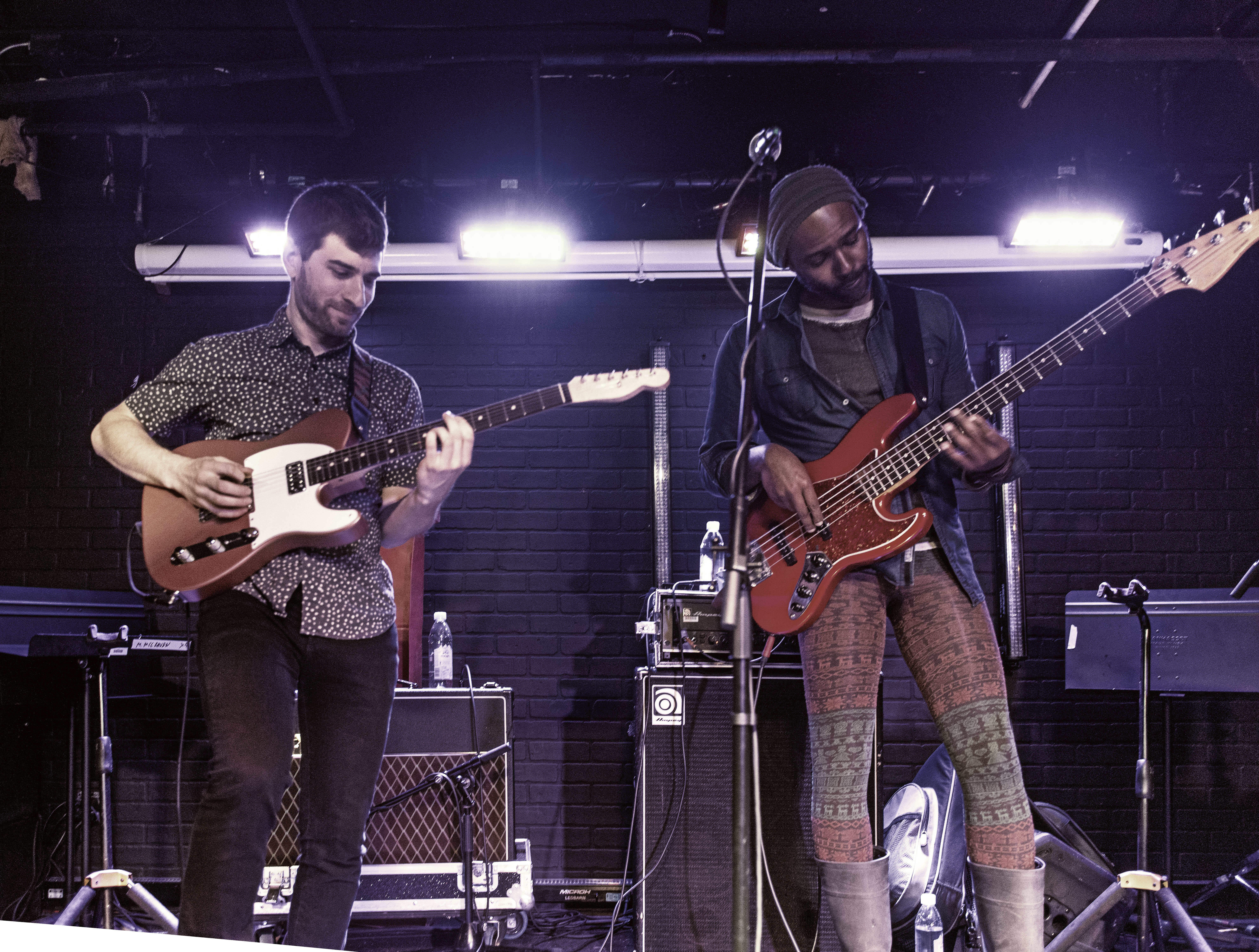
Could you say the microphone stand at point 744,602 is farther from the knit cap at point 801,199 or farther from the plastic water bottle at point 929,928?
the plastic water bottle at point 929,928

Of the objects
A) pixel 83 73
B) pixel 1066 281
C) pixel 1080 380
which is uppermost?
pixel 83 73

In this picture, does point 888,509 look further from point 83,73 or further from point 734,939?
point 83,73

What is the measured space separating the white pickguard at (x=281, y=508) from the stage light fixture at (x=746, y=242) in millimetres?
2693

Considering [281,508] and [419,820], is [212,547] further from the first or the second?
[419,820]

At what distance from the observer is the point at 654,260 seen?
15.7 feet

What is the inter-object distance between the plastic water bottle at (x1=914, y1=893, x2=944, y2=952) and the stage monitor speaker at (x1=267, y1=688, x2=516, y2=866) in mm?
1586

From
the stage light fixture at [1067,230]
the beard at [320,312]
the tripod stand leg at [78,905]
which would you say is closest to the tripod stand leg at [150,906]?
the tripod stand leg at [78,905]

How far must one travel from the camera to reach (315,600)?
227 cm

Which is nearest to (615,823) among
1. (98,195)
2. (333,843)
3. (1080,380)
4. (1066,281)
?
(333,843)

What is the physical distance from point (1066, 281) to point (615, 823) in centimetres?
369

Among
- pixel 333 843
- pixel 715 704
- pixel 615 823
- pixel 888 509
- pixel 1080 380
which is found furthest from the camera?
pixel 1080 380

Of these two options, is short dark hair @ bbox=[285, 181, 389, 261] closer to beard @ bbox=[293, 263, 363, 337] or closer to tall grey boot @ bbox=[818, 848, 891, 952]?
beard @ bbox=[293, 263, 363, 337]

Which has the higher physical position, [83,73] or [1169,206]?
[83,73]

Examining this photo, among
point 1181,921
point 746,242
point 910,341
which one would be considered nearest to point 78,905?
point 910,341
